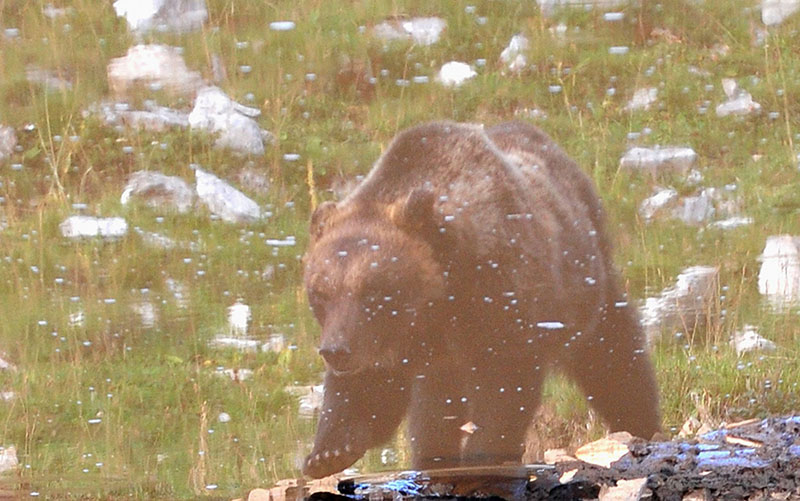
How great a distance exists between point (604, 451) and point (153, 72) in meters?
0.88

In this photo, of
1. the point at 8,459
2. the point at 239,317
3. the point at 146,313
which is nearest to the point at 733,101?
the point at 239,317

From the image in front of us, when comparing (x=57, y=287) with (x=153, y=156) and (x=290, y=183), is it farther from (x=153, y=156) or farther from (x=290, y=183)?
(x=290, y=183)

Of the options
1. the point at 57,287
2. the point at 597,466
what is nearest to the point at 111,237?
the point at 57,287

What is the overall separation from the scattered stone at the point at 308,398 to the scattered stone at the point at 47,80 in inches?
22.1

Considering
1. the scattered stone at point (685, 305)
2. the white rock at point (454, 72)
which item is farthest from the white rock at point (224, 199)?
the scattered stone at point (685, 305)

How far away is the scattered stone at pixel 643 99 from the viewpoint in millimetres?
1220

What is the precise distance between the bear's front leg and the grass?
0.11ft

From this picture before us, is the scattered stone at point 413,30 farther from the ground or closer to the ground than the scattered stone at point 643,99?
farther from the ground

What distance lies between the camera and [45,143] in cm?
122

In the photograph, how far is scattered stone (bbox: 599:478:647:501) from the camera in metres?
1.15

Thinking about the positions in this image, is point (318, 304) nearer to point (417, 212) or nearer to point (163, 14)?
point (417, 212)

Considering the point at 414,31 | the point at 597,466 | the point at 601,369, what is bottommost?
the point at 597,466

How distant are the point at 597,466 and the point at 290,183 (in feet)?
2.02

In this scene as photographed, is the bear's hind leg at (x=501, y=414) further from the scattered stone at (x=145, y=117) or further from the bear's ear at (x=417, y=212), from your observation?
the scattered stone at (x=145, y=117)
